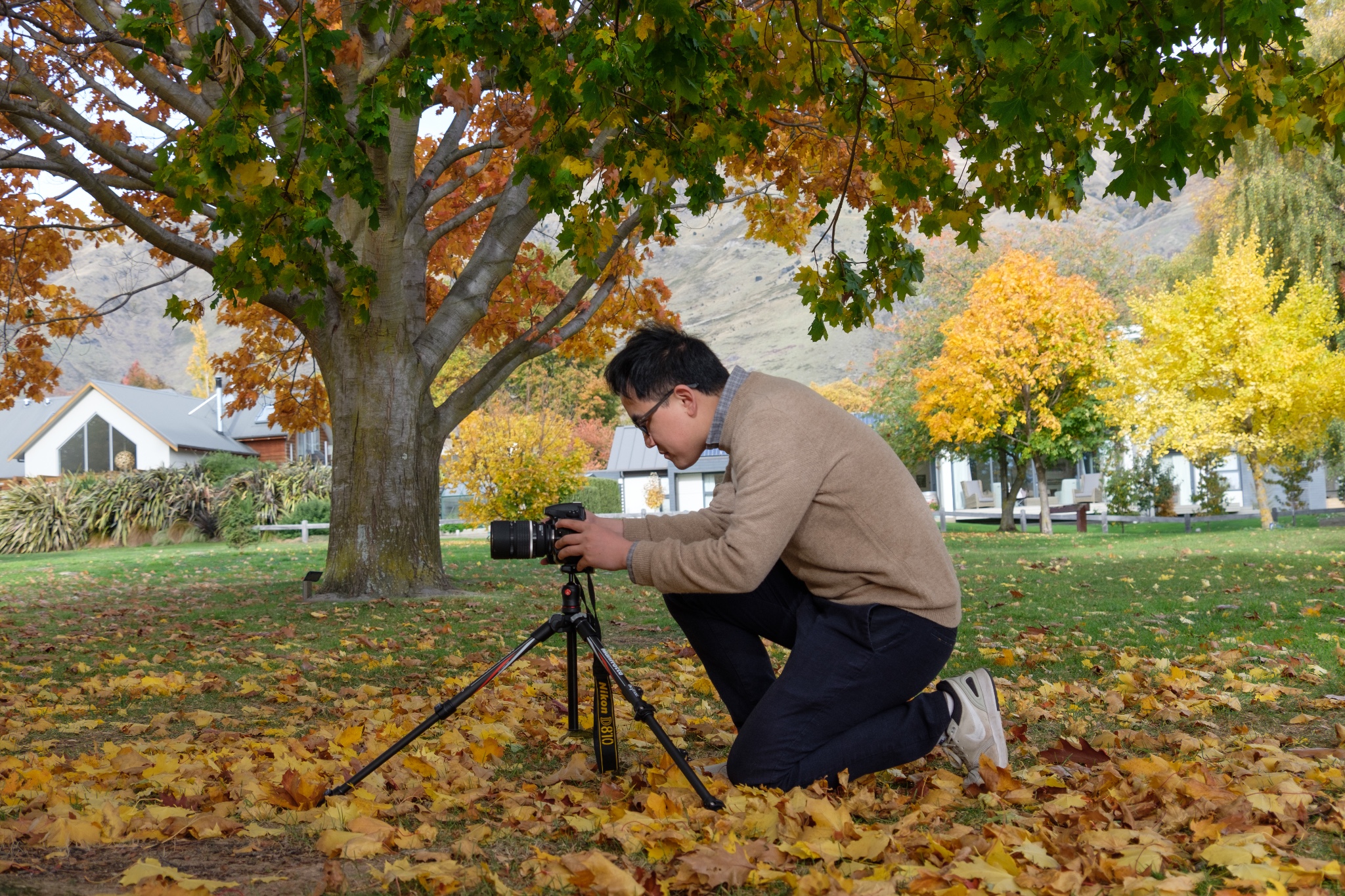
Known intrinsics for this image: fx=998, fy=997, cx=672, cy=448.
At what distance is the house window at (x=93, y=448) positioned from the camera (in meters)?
36.3

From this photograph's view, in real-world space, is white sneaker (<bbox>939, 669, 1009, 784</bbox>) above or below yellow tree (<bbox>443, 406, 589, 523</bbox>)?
below

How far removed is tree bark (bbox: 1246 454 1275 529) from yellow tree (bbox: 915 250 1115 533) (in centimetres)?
345

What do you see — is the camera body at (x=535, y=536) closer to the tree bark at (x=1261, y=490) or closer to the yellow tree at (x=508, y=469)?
the yellow tree at (x=508, y=469)

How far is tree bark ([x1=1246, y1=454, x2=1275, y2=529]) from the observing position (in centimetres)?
1906

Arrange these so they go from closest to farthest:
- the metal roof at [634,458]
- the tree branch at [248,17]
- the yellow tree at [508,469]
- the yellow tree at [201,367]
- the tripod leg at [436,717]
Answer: the tripod leg at [436,717] < the tree branch at [248,17] < the yellow tree at [508,469] < the metal roof at [634,458] < the yellow tree at [201,367]

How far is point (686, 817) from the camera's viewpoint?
282cm

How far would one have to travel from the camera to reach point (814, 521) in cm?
310

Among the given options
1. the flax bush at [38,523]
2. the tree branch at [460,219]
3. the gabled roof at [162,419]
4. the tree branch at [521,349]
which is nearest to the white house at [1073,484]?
the tree branch at [521,349]

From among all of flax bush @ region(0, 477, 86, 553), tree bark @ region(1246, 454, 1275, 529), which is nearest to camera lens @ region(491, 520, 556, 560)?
tree bark @ region(1246, 454, 1275, 529)

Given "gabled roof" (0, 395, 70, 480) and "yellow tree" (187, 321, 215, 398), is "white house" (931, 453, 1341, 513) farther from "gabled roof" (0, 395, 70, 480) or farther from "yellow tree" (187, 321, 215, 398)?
"yellow tree" (187, 321, 215, 398)

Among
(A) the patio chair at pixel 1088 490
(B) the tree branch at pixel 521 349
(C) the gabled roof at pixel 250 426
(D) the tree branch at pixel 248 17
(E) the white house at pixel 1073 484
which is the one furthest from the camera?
(C) the gabled roof at pixel 250 426

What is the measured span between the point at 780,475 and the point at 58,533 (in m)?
27.1

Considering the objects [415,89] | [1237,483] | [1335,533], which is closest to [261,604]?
[415,89]

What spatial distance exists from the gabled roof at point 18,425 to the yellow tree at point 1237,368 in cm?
3938
